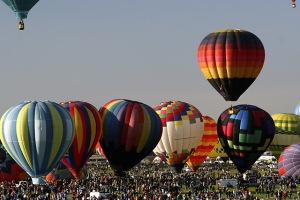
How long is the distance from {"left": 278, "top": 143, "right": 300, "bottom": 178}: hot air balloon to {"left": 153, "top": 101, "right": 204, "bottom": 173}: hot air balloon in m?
7.40

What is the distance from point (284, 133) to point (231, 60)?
14510mm

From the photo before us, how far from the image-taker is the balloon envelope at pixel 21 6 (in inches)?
1779

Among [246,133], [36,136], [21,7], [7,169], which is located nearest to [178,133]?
[246,133]

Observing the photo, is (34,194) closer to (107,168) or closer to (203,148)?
(203,148)

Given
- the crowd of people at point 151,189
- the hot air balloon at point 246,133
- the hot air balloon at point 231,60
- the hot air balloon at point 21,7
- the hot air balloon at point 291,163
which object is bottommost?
the crowd of people at point 151,189

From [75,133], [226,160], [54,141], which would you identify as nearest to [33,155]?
[54,141]

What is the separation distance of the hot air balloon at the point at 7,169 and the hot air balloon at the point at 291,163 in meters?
15.6

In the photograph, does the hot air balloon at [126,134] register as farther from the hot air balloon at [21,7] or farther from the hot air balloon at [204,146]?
the hot air balloon at [204,146]

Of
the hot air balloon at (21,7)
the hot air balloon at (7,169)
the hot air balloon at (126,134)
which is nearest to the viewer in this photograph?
the hot air balloon at (126,134)

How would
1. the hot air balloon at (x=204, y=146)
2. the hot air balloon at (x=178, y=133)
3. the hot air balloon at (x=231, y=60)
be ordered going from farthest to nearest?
the hot air balloon at (x=204, y=146), the hot air balloon at (x=178, y=133), the hot air balloon at (x=231, y=60)

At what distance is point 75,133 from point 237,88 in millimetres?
10868

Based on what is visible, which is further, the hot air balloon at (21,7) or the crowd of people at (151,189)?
the hot air balloon at (21,7)

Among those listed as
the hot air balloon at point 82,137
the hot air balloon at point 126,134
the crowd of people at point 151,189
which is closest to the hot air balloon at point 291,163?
the crowd of people at point 151,189

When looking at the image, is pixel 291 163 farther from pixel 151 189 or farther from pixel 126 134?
pixel 151 189
